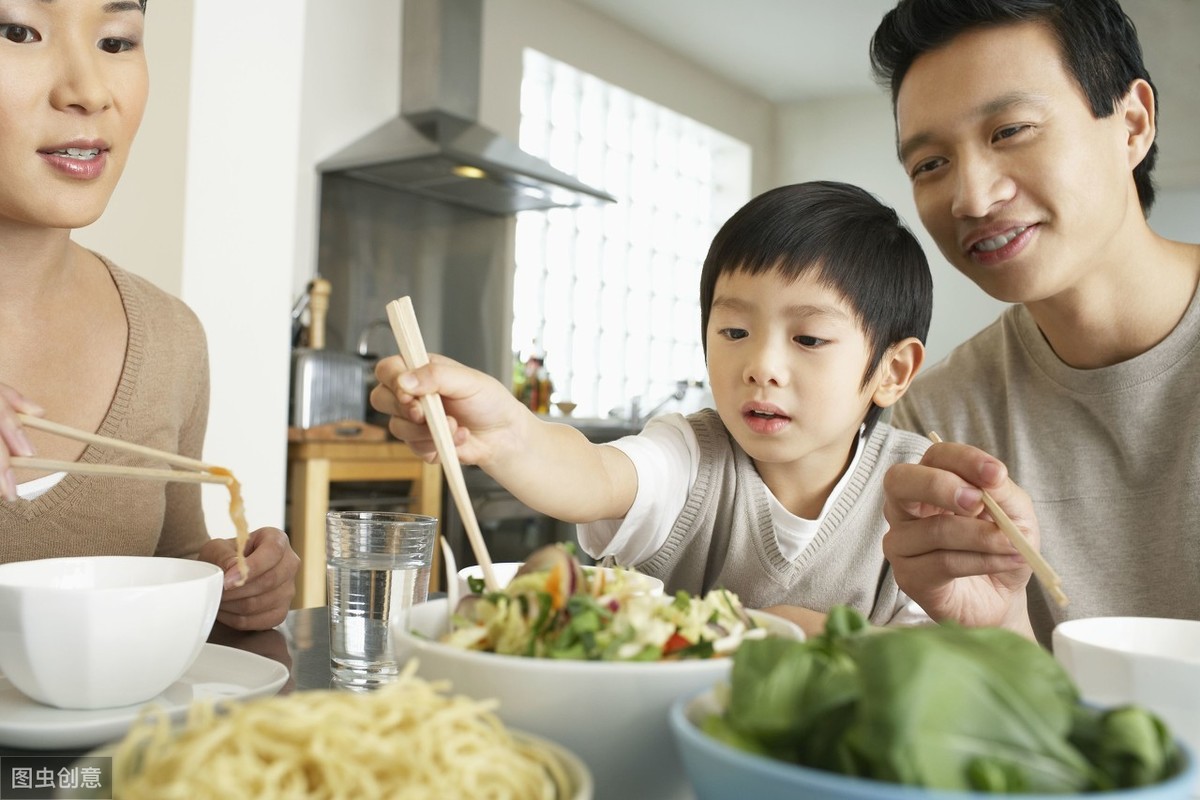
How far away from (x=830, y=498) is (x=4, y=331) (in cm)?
120

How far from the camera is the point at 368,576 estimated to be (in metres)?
0.87

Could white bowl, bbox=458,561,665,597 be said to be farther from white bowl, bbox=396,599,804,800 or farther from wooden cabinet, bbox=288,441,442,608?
wooden cabinet, bbox=288,441,442,608

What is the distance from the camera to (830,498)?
1.36 m

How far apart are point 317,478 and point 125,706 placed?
120 inches

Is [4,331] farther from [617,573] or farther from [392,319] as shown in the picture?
[617,573]

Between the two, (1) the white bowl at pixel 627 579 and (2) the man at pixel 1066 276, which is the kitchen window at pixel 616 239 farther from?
(1) the white bowl at pixel 627 579

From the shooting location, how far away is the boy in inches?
49.7

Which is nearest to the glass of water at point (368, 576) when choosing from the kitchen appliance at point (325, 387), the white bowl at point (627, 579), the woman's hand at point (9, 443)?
the white bowl at point (627, 579)

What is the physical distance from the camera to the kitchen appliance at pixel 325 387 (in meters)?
3.72

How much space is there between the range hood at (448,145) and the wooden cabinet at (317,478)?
1403 millimetres

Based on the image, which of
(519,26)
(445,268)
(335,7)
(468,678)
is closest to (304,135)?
(335,7)

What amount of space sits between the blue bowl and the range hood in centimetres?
420

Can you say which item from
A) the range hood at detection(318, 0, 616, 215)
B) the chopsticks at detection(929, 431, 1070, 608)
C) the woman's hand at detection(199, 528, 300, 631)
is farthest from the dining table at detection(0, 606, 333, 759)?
the range hood at detection(318, 0, 616, 215)

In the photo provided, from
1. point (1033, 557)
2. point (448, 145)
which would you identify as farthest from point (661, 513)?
point (448, 145)
